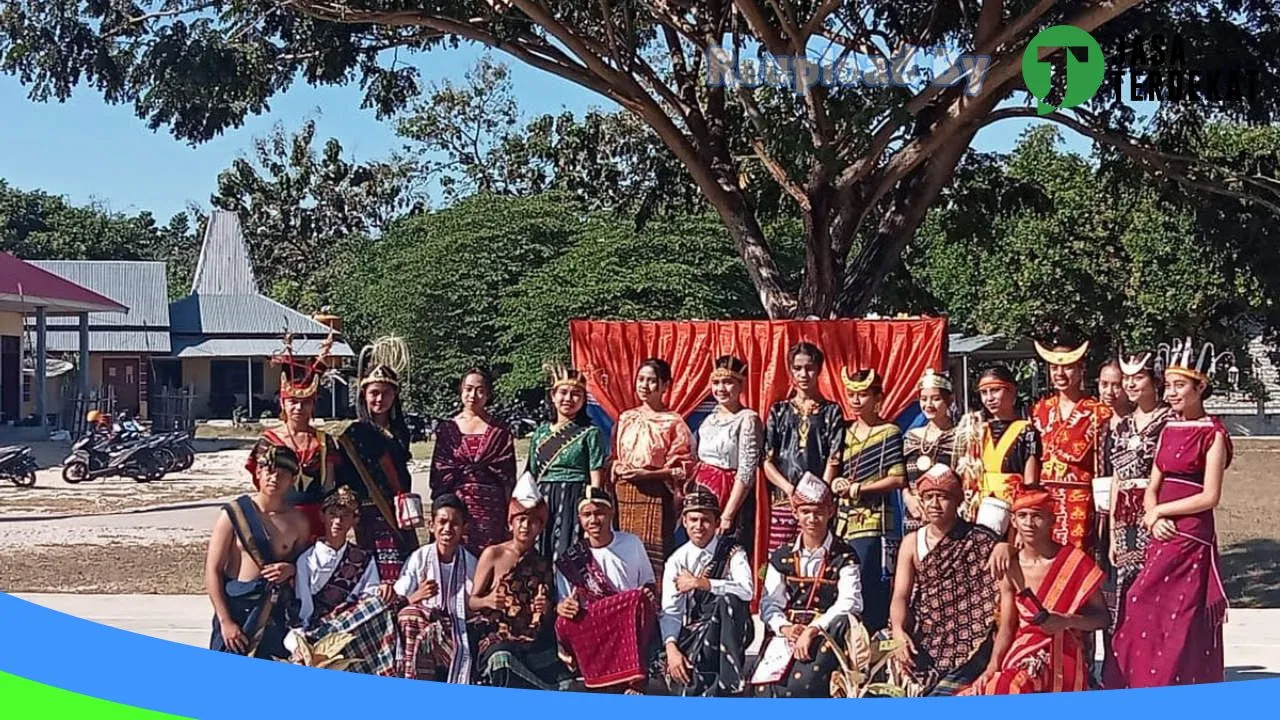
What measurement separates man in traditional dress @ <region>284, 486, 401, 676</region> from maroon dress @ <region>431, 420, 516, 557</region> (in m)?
0.54

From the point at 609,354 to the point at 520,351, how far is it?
10.4 m

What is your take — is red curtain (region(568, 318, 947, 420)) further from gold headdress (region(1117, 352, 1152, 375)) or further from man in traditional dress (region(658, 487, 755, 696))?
man in traditional dress (region(658, 487, 755, 696))

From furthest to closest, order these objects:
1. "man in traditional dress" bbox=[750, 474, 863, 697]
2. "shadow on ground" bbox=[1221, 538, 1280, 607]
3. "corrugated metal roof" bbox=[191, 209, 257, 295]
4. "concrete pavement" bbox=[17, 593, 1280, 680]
Result: "corrugated metal roof" bbox=[191, 209, 257, 295]
"shadow on ground" bbox=[1221, 538, 1280, 607]
"concrete pavement" bbox=[17, 593, 1280, 680]
"man in traditional dress" bbox=[750, 474, 863, 697]

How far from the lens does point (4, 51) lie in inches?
383

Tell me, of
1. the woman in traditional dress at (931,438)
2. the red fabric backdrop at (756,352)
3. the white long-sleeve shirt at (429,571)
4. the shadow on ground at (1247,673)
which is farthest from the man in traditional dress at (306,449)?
the shadow on ground at (1247,673)

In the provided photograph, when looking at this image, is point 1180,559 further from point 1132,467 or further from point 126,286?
point 126,286

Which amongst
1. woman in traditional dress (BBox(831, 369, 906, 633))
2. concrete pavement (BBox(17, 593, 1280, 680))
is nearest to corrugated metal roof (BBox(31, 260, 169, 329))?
concrete pavement (BBox(17, 593, 1280, 680))

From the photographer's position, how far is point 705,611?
17.8 ft

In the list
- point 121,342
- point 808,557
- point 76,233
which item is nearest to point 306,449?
point 808,557

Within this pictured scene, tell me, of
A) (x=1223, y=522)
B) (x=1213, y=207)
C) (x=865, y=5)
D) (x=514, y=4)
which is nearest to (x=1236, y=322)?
(x=1223, y=522)

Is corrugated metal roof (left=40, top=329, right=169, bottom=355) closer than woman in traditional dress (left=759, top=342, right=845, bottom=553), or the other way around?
woman in traditional dress (left=759, top=342, right=845, bottom=553)

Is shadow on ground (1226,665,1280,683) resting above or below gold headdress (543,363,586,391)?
below

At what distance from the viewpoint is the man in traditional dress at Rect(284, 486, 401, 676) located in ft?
18.3

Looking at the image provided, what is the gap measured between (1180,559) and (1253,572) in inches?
206
